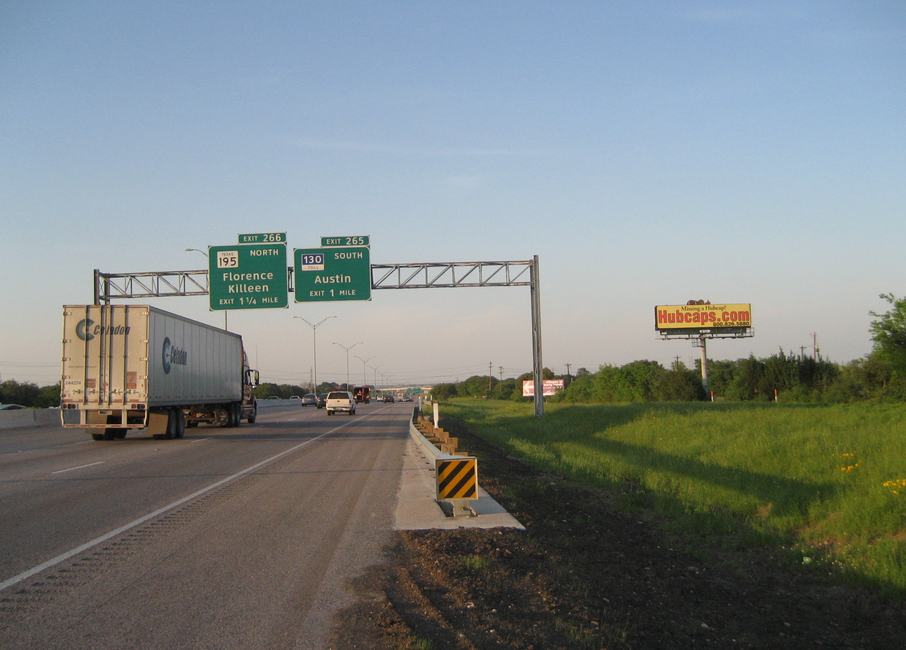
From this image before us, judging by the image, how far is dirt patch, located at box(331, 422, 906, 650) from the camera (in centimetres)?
557

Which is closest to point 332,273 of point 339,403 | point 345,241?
point 345,241

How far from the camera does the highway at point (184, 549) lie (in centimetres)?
560

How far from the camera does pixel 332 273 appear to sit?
106 ft

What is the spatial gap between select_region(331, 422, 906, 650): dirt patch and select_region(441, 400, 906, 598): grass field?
2.62 ft

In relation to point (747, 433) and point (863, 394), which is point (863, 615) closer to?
point (747, 433)

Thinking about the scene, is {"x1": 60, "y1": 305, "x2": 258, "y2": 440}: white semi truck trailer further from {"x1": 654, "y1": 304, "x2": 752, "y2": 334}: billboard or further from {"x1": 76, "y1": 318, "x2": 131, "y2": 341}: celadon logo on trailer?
{"x1": 654, "y1": 304, "x2": 752, "y2": 334}: billboard

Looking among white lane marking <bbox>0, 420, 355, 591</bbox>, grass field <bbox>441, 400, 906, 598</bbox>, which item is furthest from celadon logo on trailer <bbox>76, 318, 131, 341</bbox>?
grass field <bbox>441, 400, 906, 598</bbox>

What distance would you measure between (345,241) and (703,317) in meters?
56.7

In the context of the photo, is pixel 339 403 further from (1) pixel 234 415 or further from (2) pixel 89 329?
(2) pixel 89 329

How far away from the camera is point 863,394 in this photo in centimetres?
4866

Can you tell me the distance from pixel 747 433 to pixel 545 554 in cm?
1512

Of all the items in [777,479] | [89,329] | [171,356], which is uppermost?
[89,329]

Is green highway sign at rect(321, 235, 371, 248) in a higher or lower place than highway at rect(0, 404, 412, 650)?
higher

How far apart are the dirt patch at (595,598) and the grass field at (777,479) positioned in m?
0.80
